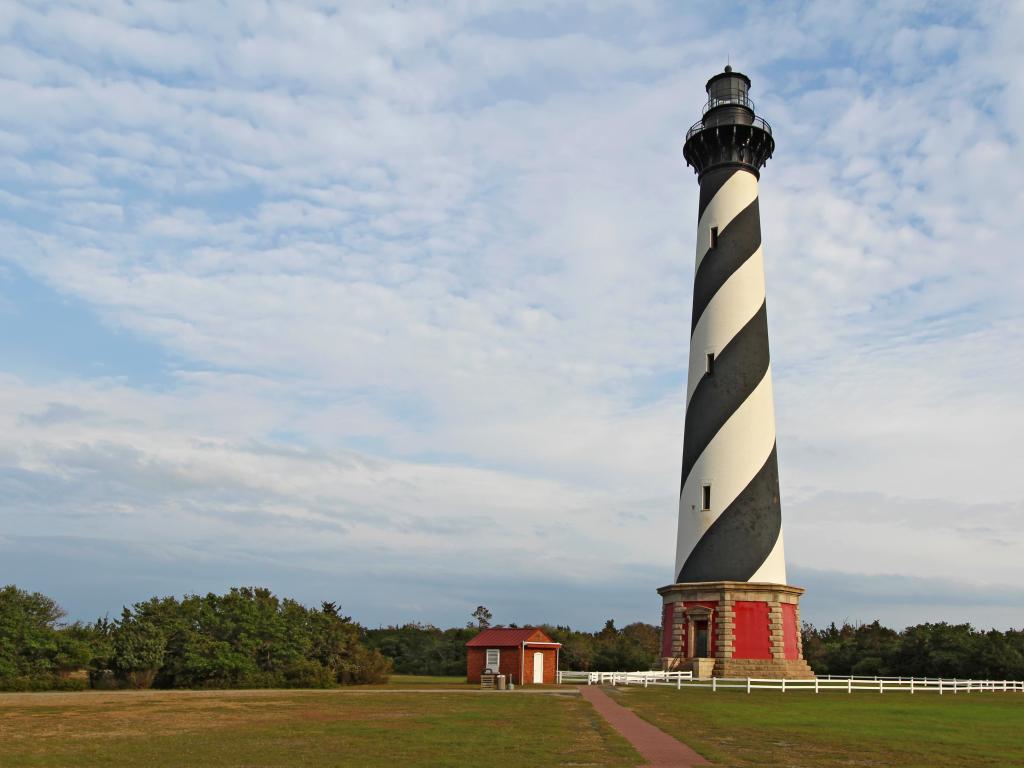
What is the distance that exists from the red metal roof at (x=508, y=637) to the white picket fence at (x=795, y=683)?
7.14ft

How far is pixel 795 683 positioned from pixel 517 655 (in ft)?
32.6

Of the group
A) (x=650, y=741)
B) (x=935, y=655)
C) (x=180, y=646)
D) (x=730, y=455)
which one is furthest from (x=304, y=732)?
(x=935, y=655)

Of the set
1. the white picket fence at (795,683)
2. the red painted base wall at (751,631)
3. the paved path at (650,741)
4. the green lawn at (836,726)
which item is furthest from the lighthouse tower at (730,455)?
the paved path at (650,741)

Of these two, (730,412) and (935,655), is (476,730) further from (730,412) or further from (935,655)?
(935,655)

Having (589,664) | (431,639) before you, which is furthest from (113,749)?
(431,639)

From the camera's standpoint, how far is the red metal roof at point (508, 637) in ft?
111

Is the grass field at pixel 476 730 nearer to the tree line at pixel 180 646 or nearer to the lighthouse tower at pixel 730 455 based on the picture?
the tree line at pixel 180 646

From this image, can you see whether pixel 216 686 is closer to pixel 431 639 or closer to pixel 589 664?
pixel 589 664

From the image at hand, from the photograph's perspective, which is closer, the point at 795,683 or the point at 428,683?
the point at 795,683

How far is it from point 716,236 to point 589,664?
2234 cm

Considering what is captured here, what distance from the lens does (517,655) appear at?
33375 millimetres

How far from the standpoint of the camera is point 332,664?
35156 mm

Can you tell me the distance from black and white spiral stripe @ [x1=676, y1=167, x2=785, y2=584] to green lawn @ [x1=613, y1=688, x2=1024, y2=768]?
5971mm

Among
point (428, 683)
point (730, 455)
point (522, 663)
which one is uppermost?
point (730, 455)
